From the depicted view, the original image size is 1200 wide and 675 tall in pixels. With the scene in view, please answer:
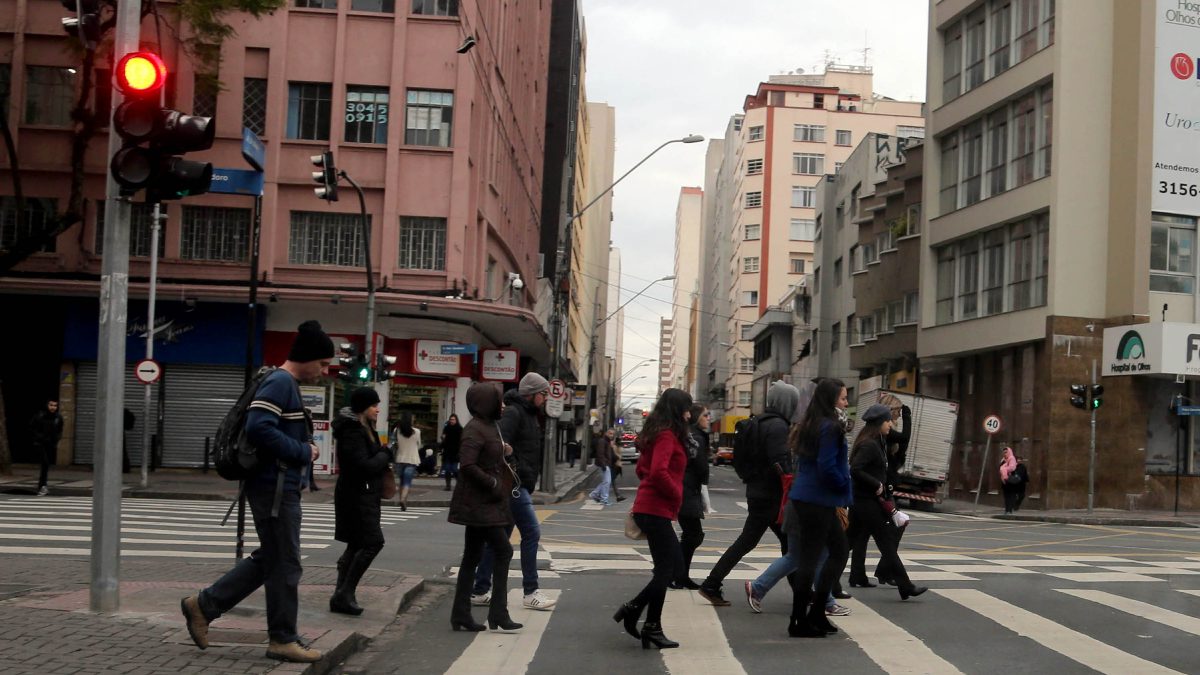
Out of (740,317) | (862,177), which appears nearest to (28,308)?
(862,177)

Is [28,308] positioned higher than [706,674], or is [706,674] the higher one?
[28,308]

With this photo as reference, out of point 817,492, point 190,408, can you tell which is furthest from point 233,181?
point 817,492

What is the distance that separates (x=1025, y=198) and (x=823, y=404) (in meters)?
29.0

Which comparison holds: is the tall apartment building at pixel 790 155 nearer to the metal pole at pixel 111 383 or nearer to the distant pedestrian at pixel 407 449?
the distant pedestrian at pixel 407 449

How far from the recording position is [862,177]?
59719 mm

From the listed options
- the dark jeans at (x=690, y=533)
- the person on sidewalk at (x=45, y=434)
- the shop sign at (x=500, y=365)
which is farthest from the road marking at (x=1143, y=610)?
the shop sign at (x=500, y=365)

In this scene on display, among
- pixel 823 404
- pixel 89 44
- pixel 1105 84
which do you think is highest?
pixel 1105 84

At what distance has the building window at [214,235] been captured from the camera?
32344 mm

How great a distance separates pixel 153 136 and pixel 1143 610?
8.54 meters

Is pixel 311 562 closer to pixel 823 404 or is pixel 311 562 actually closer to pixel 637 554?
pixel 637 554

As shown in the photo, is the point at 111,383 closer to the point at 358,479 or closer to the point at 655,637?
the point at 358,479

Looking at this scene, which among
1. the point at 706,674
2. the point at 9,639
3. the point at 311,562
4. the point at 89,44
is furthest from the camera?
the point at 311,562

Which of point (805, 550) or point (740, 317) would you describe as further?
point (740, 317)

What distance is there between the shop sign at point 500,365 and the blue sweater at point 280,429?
2978 centimetres
